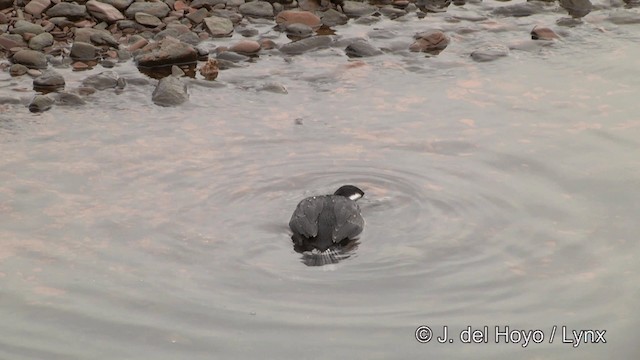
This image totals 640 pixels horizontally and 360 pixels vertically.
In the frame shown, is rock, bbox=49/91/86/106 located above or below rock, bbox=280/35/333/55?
above

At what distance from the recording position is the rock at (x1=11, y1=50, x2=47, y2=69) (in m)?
9.73

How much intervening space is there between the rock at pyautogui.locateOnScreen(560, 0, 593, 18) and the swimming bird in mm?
5341

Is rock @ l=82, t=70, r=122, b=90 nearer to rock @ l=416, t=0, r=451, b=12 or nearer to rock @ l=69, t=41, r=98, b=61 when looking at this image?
rock @ l=69, t=41, r=98, b=61

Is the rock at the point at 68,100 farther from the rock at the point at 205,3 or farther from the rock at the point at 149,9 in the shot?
the rock at the point at 205,3

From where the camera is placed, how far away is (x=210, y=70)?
9812 millimetres

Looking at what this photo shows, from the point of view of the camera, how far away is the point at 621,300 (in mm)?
5980

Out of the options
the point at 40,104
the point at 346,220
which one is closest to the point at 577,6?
the point at 40,104

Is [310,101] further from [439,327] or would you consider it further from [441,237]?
[439,327]

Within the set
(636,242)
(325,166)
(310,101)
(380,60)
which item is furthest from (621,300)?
(380,60)

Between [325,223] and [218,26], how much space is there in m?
4.39

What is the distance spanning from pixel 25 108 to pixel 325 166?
2.60m

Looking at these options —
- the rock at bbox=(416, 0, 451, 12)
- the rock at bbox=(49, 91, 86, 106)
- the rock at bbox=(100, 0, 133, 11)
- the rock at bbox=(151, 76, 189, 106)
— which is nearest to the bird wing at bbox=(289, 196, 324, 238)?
the rock at bbox=(151, 76, 189, 106)

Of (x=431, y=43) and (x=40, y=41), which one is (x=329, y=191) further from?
(x=40, y=41)

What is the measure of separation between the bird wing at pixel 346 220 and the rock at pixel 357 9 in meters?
4.59
